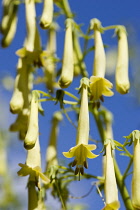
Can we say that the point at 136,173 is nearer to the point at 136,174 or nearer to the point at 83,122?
the point at 136,174

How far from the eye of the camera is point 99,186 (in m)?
3.34

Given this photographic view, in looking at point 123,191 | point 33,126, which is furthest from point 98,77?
point 123,191

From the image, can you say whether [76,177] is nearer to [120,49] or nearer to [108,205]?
[108,205]

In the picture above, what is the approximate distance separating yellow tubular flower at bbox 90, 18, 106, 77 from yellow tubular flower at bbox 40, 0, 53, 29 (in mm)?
310

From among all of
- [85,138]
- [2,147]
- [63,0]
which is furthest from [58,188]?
[2,147]

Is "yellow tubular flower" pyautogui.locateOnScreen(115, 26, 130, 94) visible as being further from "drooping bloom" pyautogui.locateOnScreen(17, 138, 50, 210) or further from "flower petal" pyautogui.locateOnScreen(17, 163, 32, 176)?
"flower petal" pyautogui.locateOnScreen(17, 163, 32, 176)

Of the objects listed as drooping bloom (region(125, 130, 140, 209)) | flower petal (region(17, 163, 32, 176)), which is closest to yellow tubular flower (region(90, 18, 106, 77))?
drooping bloom (region(125, 130, 140, 209))

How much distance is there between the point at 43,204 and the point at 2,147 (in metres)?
1.75

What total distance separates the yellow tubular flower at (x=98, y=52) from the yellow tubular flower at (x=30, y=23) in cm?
46

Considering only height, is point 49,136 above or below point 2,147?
below

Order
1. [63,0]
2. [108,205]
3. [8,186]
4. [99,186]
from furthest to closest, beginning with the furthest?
1. [8,186]
2. [63,0]
3. [99,186]
4. [108,205]

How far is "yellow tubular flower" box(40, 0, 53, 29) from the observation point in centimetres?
353

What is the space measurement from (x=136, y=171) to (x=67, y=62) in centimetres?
94

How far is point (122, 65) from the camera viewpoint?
11.2ft
